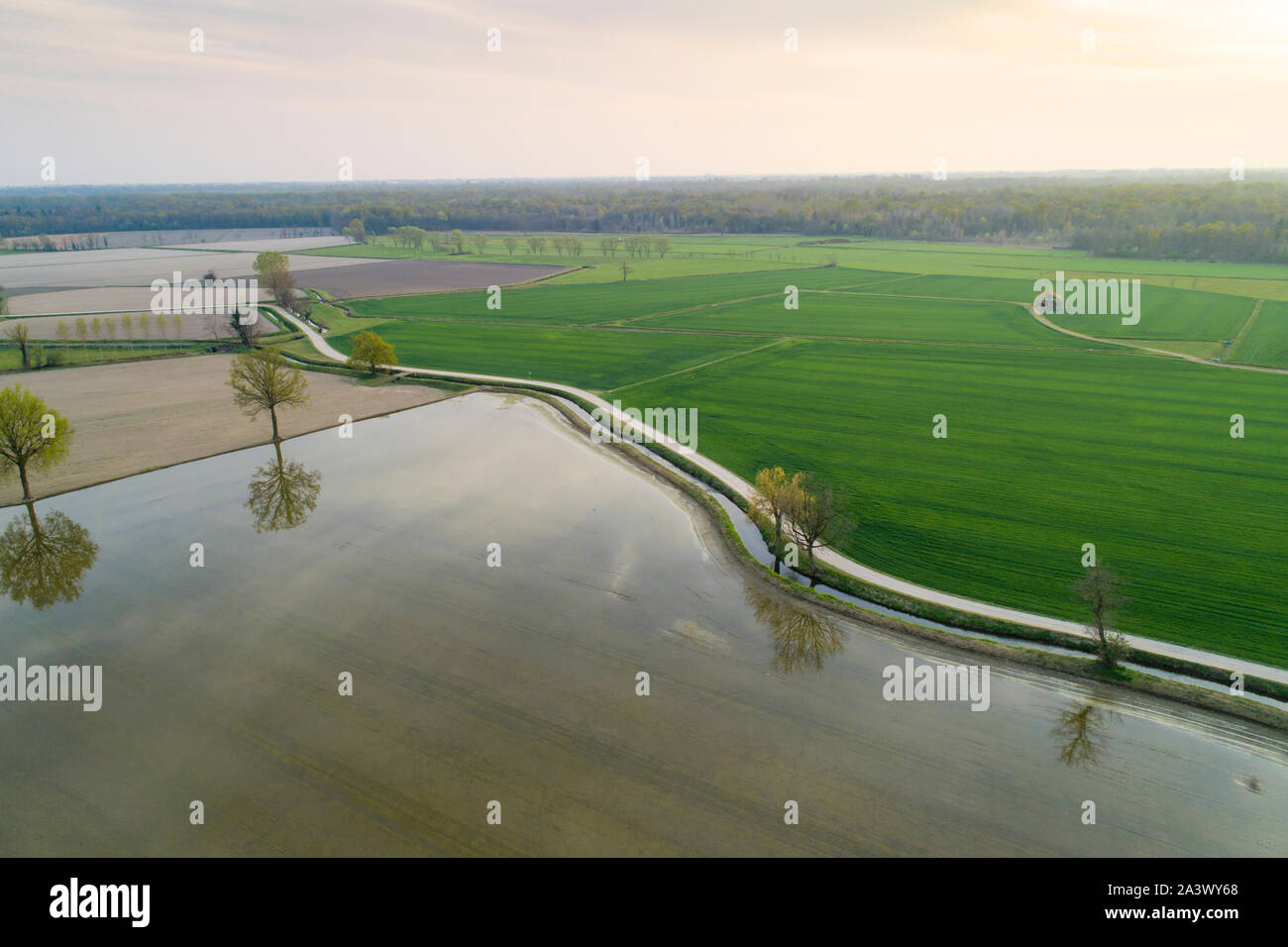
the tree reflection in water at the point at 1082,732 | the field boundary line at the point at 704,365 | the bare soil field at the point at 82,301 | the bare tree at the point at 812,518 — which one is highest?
the bare soil field at the point at 82,301

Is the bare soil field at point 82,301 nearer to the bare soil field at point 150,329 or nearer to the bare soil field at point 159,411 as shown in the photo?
the bare soil field at point 150,329

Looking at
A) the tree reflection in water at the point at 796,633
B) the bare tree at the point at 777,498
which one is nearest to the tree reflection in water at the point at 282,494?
the bare tree at the point at 777,498

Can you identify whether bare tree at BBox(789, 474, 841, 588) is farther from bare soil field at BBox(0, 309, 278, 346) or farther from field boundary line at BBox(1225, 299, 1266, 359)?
bare soil field at BBox(0, 309, 278, 346)

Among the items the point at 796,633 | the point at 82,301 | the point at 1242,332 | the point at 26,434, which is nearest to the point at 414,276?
the point at 82,301

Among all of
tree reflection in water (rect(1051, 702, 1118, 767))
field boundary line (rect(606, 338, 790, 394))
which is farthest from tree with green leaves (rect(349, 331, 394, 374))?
tree reflection in water (rect(1051, 702, 1118, 767))

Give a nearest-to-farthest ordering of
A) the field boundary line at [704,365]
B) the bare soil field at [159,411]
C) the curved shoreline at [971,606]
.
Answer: the curved shoreline at [971,606] < the bare soil field at [159,411] < the field boundary line at [704,365]

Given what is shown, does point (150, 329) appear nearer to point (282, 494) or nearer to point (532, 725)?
point (282, 494)
